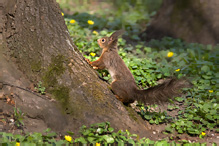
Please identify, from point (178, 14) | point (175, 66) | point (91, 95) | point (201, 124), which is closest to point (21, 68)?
point (91, 95)

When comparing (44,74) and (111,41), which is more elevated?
(111,41)

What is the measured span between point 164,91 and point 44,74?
67.9 inches

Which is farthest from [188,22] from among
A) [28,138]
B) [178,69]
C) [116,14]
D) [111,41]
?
[28,138]

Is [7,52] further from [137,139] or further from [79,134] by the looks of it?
[137,139]

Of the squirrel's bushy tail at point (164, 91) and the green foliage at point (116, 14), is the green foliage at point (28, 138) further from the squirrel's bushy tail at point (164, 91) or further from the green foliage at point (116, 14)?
the green foliage at point (116, 14)

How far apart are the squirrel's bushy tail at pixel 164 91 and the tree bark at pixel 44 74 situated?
0.57m

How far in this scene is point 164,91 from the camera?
13.5 feet

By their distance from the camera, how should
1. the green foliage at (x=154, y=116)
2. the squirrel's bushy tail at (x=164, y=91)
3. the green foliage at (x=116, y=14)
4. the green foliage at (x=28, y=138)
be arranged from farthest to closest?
the green foliage at (x=116, y=14), the green foliage at (x=154, y=116), the squirrel's bushy tail at (x=164, y=91), the green foliage at (x=28, y=138)

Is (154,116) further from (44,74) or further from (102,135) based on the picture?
(44,74)

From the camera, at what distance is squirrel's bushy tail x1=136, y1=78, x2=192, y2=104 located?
13.4 feet

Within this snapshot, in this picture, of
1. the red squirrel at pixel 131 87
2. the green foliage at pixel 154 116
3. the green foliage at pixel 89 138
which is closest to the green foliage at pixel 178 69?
the green foliage at pixel 154 116

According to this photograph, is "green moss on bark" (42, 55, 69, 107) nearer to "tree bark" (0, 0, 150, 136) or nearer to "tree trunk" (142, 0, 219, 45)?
"tree bark" (0, 0, 150, 136)

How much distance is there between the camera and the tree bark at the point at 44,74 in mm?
3617

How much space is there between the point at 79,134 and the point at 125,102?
3.14 ft
